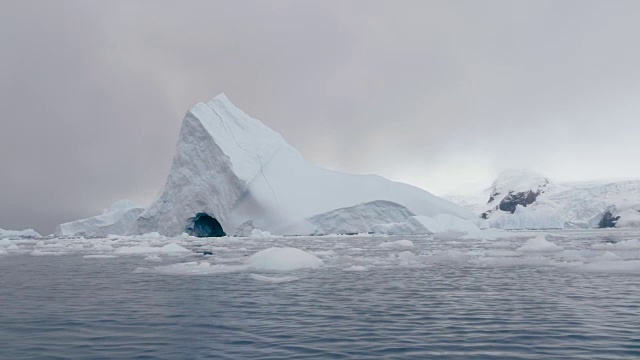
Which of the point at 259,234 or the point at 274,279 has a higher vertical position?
→ the point at 259,234

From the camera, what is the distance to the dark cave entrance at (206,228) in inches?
2149

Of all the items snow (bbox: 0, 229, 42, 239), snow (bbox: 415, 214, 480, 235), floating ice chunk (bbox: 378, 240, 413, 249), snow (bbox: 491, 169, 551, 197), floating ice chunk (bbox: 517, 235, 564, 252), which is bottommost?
floating ice chunk (bbox: 517, 235, 564, 252)

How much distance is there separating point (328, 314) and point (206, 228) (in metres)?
50.3

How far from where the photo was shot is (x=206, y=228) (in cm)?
5725

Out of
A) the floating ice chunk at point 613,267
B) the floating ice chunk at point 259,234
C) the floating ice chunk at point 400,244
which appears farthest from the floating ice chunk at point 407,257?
the floating ice chunk at point 259,234

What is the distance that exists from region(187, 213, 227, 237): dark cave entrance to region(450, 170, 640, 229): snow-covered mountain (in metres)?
42.6

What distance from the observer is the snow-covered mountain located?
8306 centimetres

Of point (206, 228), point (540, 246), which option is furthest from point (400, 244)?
point (206, 228)

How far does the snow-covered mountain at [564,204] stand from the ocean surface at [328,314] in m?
71.9

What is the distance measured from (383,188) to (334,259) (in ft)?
122

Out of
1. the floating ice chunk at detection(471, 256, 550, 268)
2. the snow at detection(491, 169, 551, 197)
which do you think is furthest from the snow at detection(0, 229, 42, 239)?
the snow at detection(491, 169, 551, 197)

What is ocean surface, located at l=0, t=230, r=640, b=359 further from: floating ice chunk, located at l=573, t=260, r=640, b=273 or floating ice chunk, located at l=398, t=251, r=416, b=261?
floating ice chunk, located at l=398, t=251, r=416, b=261

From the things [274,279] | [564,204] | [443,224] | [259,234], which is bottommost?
[274,279]

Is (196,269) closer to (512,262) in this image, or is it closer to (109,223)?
(512,262)
